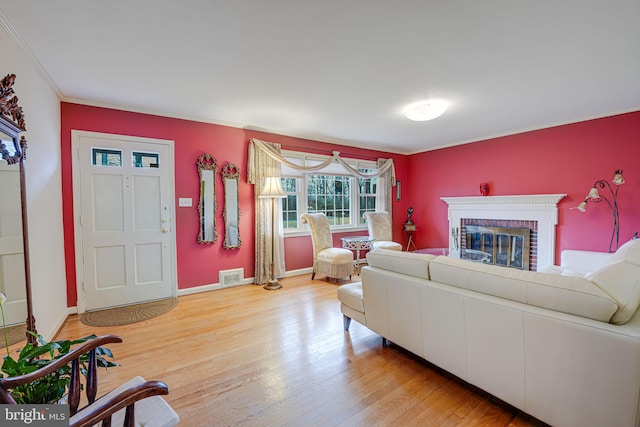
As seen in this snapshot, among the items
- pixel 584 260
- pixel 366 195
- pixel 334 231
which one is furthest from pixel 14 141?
pixel 584 260

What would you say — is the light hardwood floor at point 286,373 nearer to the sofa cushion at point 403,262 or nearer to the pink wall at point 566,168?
the sofa cushion at point 403,262

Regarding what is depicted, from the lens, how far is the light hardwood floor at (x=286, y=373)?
161 centimetres

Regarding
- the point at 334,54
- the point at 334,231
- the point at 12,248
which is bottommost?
the point at 334,231

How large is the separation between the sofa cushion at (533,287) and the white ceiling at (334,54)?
1.58m

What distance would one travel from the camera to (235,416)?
1.61 metres

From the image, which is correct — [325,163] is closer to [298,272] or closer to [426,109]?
[298,272]

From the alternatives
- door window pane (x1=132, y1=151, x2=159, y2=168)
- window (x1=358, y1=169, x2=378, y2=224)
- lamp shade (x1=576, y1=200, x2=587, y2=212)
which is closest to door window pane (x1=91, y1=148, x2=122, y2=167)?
door window pane (x1=132, y1=151, x2=159, y2=168)

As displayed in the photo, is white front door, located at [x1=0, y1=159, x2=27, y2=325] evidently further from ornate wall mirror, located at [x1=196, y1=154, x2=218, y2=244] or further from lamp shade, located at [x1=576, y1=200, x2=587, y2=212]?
lamp shade, located at [x1=576, y1=200, x2=587, y2=212]

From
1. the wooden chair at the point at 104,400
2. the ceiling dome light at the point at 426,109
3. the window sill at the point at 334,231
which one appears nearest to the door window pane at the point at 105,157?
the window sill at the point at 334,231

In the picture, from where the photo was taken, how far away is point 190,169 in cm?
372

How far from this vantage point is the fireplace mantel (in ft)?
13.6

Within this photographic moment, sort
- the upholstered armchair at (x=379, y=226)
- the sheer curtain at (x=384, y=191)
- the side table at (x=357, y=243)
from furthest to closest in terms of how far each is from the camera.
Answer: the sheer curtain at (x=384, y=191) → the upholstered armchair at (x=379, y=226) → the side table at (x=357, y=243)

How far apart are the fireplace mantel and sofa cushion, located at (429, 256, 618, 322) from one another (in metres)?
3.43

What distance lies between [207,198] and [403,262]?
2.85 metres
